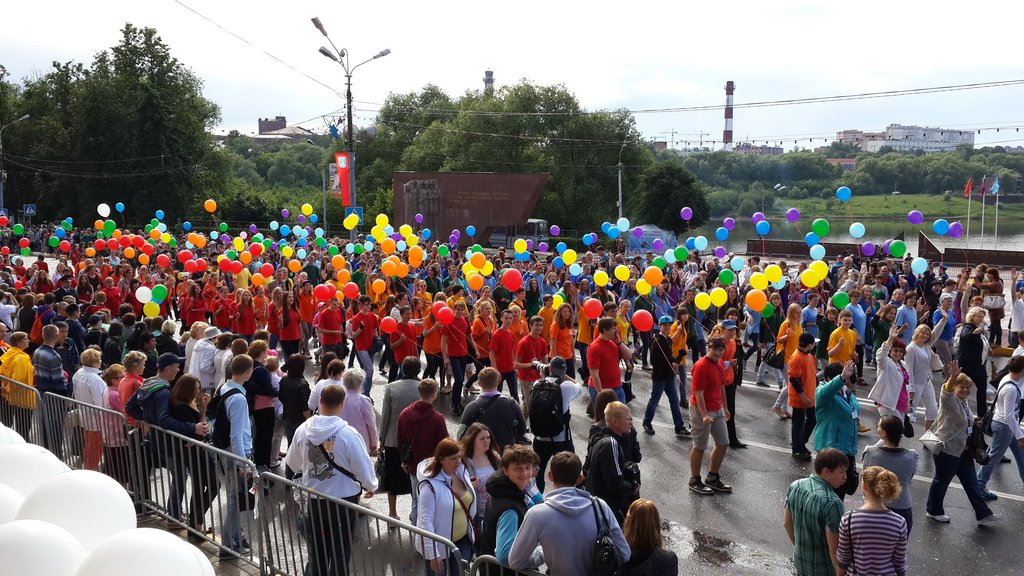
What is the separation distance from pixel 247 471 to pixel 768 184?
64.8 metres

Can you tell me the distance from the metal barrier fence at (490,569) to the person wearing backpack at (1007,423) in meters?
5.17

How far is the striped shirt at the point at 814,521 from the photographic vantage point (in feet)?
16.5

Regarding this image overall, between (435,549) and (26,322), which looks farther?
(26,322)

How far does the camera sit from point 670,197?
48125 mm

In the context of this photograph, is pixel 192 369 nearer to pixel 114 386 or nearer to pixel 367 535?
pixel 114 386

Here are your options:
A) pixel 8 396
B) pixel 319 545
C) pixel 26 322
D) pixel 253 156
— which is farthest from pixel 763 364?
pixel 253 156

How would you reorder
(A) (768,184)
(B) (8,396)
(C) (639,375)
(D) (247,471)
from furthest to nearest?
(A) (768,184) < (C) (639,375) < (B) (8,396) < (D) (247,471)

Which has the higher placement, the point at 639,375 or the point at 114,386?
the point at 114,386

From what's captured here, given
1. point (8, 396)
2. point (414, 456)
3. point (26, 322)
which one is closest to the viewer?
point (414, 456)

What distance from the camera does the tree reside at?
47969mm

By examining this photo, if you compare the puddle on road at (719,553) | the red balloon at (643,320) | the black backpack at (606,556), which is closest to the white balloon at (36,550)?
the black backpack at (606,556)

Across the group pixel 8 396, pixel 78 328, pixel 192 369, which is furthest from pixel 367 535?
pixel 78 328

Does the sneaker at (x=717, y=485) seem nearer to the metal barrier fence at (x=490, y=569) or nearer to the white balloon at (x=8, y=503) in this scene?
the metal barrier fence at (x=490, y=569)

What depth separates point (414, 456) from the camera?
646cm
